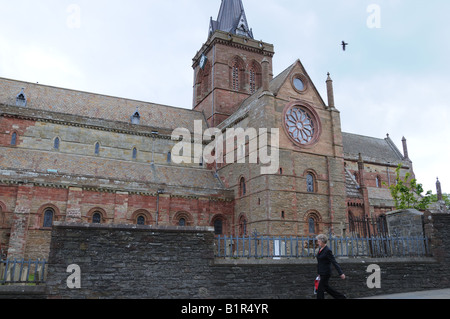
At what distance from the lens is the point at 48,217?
2341 cm

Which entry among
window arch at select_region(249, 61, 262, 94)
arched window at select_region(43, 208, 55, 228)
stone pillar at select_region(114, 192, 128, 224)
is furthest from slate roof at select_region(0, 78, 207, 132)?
arched window at select_region(43, 208, 55, 228)

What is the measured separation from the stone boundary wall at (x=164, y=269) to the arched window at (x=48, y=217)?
48.9 ft

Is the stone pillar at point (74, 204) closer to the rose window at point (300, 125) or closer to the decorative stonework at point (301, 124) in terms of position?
the decorative stonework at point (301, 124)

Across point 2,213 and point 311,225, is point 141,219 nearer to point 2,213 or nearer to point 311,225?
point 2,213

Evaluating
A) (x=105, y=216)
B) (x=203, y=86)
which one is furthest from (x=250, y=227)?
(x=203, y=86)

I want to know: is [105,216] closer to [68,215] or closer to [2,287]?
[68,215]

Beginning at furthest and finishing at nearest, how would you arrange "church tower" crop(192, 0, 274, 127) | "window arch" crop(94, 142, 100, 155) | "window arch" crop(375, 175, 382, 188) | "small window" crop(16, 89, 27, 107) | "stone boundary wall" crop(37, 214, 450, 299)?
"window arch" crop(375, 175, 382, 188) < "church tower" crop(192, 0, 274, 127) < "window arch" crop(94, 142, 100, 155) < "small window" crop(16, 89, 27, 107) < "stone boundary wall" crop(37, 214, 450, 299)

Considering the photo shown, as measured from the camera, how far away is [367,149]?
4588 cm

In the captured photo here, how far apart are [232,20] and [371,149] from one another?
77.6 ft

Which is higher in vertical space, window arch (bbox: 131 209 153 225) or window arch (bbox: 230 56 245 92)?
window arch (bbox: 230 56 245 92)

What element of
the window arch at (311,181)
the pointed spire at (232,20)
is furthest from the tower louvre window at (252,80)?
the window arch at (311,181)

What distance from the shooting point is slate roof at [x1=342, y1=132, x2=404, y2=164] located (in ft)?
143

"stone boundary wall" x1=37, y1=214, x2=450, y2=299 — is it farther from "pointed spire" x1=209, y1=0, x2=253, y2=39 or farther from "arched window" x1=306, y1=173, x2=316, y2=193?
"pointed spire" x1=209, y1=0, x2=253, y2=39

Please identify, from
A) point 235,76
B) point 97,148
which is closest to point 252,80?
point 235,76
